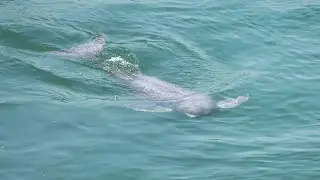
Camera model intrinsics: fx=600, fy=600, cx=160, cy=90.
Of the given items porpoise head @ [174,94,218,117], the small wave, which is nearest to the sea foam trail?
the small wave

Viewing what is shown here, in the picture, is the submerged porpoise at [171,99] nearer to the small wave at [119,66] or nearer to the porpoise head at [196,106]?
the porpoise head at [196,106]

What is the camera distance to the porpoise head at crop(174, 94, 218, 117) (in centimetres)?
1354

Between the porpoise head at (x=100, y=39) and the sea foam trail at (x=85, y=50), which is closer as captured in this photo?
the sea foam trail at (x=85, y=50)

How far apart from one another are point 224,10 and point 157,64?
205 inches

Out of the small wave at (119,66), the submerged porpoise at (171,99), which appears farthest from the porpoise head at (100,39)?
the submerged porpoise at (171,99)

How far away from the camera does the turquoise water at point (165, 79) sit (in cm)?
1144

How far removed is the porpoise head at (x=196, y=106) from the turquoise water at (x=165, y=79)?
21cm

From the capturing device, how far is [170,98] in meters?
14.3

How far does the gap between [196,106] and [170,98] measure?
867 mm

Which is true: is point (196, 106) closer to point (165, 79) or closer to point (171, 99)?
point (171, 99)

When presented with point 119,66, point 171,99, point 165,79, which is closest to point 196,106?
point 171,99

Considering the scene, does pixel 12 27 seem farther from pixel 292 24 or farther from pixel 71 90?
pixel 292 24

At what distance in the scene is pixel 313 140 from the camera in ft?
41.1

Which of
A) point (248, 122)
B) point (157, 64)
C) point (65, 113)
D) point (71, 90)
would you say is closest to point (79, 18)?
point (157, 64)
